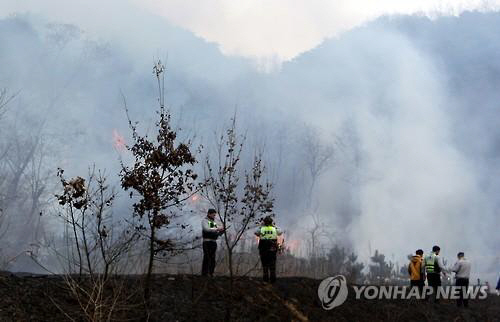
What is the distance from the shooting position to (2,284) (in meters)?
9.34

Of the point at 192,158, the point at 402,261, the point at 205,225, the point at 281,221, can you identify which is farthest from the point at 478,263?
the point at 192,158

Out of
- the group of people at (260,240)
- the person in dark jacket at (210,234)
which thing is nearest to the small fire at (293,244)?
the group of people at (260,240)

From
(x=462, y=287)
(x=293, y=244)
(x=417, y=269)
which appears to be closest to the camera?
(x=417, y=269)

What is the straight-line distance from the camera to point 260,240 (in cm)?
1282

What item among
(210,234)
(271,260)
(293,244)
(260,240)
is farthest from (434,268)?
(293,244)

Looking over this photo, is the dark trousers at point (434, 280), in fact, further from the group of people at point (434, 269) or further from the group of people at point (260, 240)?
the group of people at point (260, 240)

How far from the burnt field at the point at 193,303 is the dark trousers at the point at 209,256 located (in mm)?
446

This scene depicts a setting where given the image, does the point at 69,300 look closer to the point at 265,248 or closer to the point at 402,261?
the point at 265,248

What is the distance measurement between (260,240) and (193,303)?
269 centimetres

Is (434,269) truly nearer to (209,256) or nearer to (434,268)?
(434,268)

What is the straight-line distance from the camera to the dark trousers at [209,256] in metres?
12.5

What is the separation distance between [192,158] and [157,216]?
1280 millimetres

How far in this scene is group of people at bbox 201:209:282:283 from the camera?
12.4 m

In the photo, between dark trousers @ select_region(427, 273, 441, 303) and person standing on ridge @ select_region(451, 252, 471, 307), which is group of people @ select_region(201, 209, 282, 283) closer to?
dark trousers @ select_region(427, 273, 441, 303)
